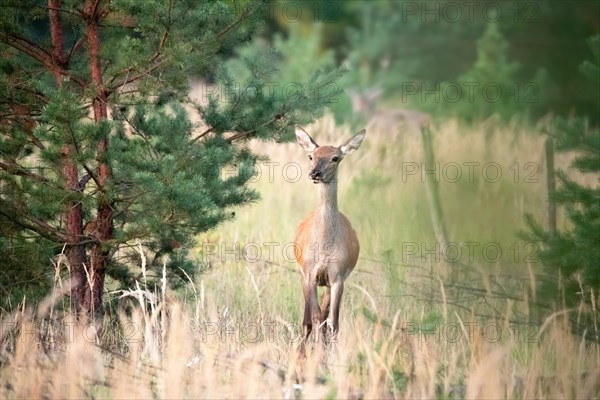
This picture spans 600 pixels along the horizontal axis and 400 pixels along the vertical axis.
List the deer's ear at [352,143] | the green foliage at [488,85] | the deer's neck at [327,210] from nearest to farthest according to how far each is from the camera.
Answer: the deer's neck at [327,210]
the deer's ear at [352,143]
the green foliage at [488,85]

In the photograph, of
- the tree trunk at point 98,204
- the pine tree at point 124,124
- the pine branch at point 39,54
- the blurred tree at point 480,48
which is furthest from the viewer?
the blurred tree at point 480,48

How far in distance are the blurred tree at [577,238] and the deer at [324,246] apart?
2.12 meters

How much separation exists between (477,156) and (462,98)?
10279 millimetres

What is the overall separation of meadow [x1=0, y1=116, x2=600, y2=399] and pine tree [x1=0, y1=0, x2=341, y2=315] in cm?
52

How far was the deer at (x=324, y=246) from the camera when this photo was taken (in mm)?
9914

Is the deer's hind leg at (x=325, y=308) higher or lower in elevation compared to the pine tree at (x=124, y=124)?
lower

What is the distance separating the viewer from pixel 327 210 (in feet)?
33.5

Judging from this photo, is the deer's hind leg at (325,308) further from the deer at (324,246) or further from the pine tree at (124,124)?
the pine tree at (124,124)

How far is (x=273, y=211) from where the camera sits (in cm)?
1480

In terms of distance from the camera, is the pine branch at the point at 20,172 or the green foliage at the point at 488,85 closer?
the pine branch at the point at 20,172

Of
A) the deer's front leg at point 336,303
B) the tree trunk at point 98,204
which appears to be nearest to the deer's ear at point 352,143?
the deer's front leg at point 336,303

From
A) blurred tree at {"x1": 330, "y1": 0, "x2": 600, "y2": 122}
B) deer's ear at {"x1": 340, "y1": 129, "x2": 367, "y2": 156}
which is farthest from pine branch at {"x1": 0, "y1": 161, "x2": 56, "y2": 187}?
blurred tree at {"x1": 330, "y1": 0, "x2": 600, "y2": 122}

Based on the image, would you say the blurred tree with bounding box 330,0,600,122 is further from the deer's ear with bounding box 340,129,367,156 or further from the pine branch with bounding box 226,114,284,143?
the pine branch with bounding box 226,114,284,143

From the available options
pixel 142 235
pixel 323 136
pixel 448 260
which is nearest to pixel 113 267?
pixel 142 235
